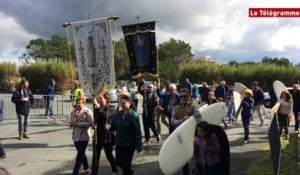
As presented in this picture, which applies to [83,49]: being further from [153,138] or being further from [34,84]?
[34,84]

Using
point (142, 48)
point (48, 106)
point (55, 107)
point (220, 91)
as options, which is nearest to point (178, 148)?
point (142, 48)

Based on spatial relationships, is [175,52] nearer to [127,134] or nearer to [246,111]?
[246,111]

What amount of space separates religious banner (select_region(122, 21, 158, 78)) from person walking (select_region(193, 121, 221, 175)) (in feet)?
20.3

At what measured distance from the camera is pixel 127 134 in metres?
8.24

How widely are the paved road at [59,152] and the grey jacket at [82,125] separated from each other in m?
1.32

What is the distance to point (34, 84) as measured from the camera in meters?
44.4

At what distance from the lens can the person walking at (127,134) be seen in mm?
8234

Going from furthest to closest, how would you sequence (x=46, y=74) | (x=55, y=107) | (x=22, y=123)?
1. (x=46, y=74)
2. (x=55, y=107)
3. (x=22, y=123)

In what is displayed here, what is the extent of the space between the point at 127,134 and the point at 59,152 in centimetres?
427

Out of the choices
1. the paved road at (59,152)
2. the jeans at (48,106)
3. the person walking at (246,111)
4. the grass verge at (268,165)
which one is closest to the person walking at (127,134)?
the paved road at (59,152)

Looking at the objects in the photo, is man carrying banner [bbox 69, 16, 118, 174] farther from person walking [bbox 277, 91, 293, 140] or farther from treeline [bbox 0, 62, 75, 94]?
treeline [bbox 0, 62, 75, 94]

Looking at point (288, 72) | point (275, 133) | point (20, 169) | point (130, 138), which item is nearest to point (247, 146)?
point (130, 138)

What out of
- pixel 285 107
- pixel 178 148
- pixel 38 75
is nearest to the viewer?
pixel 178 148

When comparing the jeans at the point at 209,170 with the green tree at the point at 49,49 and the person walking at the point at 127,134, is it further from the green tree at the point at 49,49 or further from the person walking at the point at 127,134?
the green tree at the point at 49,49
